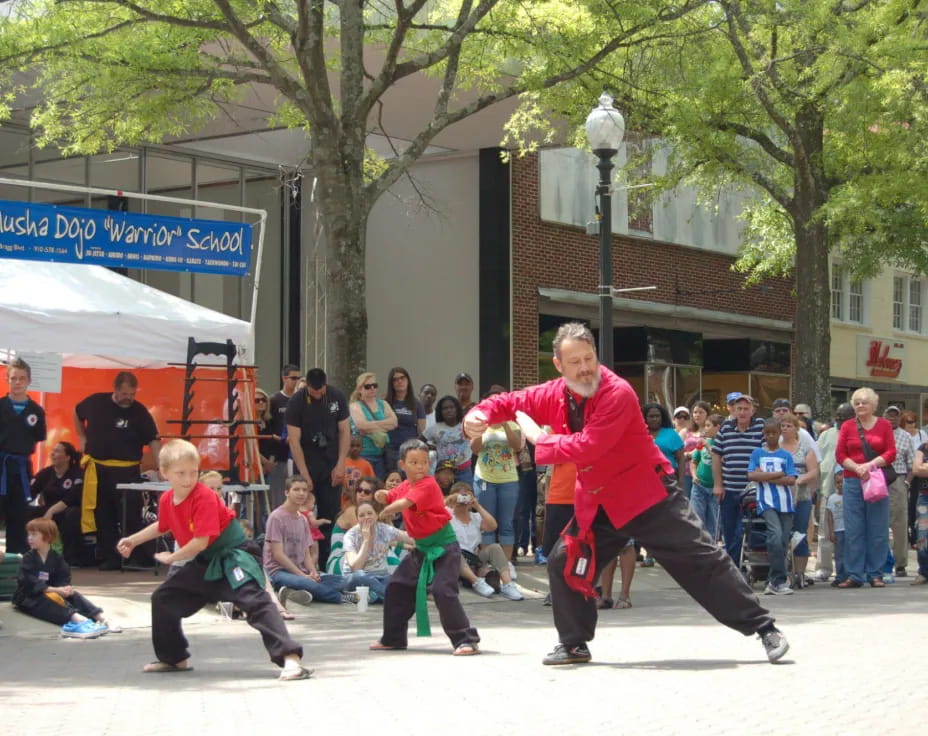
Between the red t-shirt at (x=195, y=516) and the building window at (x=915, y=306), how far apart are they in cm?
3552

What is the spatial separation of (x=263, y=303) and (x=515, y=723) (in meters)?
21.0

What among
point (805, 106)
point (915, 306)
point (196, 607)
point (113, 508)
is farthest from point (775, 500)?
point (915, 306)

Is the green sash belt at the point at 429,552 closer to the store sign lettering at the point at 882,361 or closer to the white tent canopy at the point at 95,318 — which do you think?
the white tent canopy at the point at 95,318

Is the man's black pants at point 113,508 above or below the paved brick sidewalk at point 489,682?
above

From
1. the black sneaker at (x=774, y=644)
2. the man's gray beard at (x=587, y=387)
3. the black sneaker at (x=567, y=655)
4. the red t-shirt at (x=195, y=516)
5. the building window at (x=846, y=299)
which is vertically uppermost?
the building window at (x=846, y=299)

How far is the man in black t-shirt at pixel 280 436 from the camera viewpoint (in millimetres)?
16391

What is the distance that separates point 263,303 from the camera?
27.4 metres

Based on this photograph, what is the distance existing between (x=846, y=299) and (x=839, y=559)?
2325 cm

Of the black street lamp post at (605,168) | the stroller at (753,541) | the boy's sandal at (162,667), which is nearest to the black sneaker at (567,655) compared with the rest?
the boy's sandal at (162,667)

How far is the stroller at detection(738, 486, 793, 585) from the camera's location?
1530cm

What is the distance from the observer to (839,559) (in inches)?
648

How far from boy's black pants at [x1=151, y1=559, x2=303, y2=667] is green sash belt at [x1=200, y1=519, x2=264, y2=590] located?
4 cm

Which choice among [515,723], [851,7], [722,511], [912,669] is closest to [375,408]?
[722,511]

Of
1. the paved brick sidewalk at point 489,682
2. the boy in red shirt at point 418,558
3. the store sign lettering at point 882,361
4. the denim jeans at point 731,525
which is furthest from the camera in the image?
the store sign lettering at point 882,361
